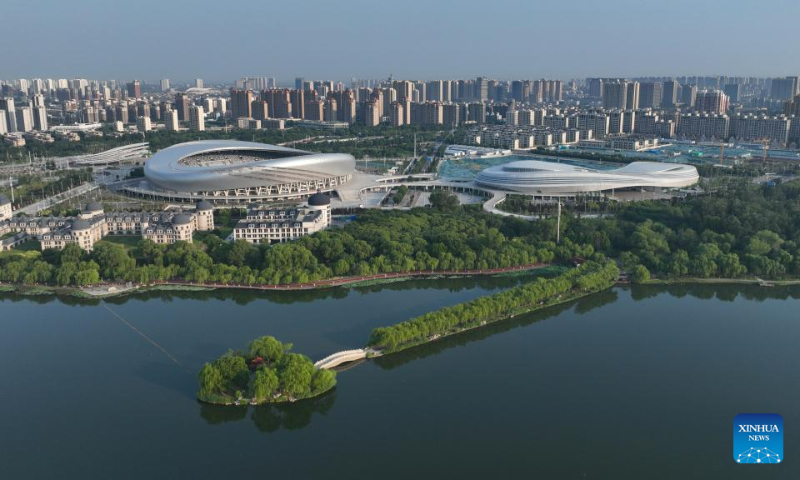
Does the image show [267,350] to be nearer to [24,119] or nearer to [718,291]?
[718,291]

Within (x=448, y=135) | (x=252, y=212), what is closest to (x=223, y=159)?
(x=252, y=212)

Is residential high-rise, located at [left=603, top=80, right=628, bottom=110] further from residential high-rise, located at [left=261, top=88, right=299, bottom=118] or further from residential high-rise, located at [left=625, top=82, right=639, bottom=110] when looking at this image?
residential high-rise, located at [left=261, top=88, right=299, bottom=118]

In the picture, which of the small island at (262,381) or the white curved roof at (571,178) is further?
the white curved roof at (571,178)

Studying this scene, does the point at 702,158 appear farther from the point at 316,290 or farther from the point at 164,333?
the point at 164,333

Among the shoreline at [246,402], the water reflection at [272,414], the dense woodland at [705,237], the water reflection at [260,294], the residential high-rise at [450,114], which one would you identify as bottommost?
the water reflection at [272,414]

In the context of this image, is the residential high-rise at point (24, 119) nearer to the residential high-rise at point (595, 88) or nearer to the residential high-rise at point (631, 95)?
the residential high-rise at point (631, 95)

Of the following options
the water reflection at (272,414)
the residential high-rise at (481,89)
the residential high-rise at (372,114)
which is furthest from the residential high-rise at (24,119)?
the residential high-rise at (481,89)
